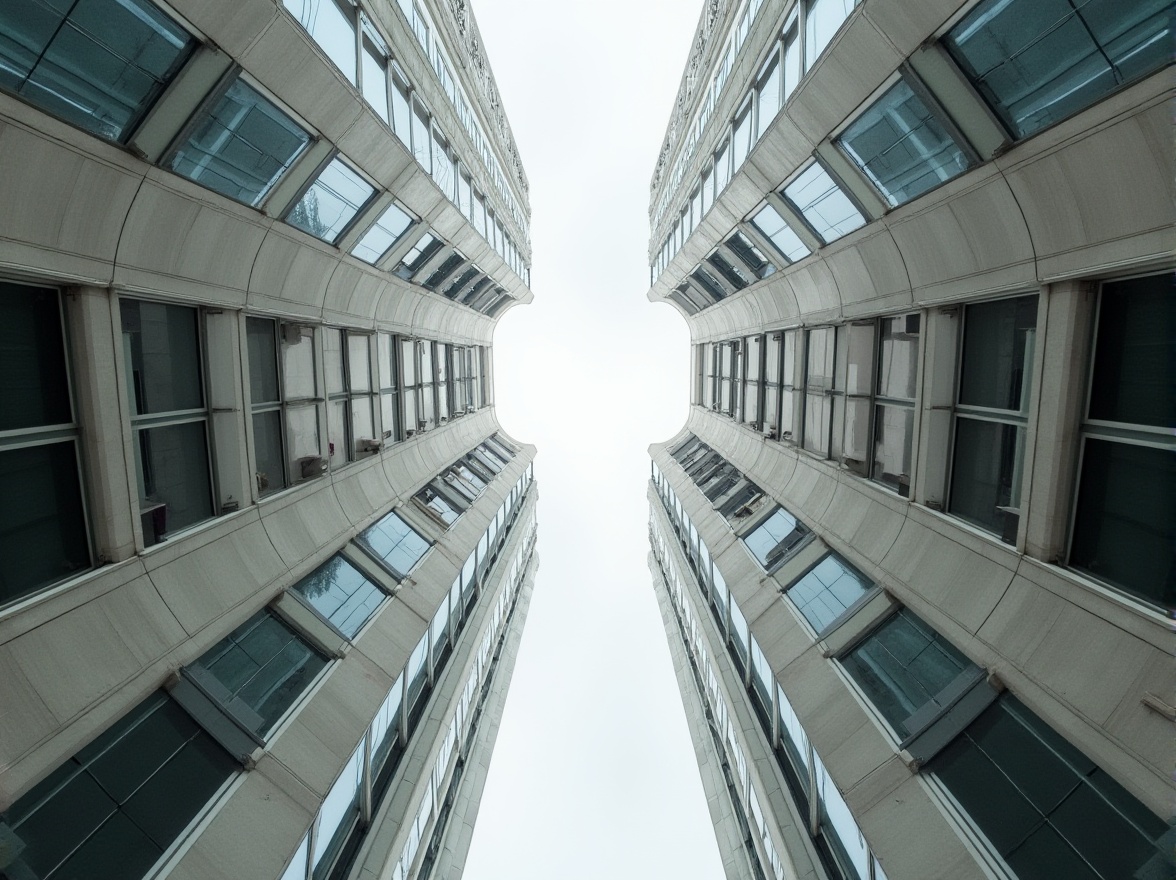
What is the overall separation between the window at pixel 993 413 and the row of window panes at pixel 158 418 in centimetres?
1372

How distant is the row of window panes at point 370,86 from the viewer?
40.4ft

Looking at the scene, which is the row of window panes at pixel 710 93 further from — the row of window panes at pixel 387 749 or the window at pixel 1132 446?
the row of window panes at pixel 387 749

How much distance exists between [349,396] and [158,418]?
8.22 meters

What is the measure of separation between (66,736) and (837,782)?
39.6ft

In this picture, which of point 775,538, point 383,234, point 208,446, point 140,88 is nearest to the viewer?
point 140,88

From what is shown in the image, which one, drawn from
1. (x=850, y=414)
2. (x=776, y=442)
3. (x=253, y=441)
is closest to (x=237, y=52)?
(x=253, y=441)

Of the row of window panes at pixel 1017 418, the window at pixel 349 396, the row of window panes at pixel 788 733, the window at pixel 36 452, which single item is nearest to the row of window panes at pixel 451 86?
the window at pixel 349 396

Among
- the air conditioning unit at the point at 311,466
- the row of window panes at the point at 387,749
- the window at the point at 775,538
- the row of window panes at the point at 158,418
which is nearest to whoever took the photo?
the row of window panes at the point at 158,418

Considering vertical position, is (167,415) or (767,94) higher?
(767,94)

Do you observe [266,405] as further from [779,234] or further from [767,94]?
[767,94]

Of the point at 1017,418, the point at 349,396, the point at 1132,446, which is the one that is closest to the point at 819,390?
the point at 1017,418

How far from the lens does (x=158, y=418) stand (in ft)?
34.3

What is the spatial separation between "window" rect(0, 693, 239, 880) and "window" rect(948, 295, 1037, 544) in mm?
13030

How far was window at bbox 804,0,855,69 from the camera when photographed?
12031 millimetres
